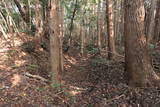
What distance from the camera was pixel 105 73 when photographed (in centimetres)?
609

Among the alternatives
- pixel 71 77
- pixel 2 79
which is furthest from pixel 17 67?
pixel 71 77

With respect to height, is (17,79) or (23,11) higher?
(23,11)

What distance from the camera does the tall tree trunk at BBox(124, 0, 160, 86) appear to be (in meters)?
4.04

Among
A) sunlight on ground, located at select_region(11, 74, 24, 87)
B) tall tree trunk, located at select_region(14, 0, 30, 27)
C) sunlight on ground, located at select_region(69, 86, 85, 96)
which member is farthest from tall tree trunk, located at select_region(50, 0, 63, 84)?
tall tree trunk, located at select_region(14, 0, 30, 27)

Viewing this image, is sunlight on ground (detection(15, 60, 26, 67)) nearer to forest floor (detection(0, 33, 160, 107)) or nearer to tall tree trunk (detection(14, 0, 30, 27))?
forest floor (detection(0, 33, 160, 107))

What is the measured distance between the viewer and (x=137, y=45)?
13.5 ft

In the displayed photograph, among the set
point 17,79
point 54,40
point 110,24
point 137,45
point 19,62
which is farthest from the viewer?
point 110,24

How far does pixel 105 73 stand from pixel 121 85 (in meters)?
1.61

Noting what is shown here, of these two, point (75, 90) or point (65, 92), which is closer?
point (65, 92)

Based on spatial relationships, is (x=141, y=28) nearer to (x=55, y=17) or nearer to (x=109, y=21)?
(x=55, y=17)

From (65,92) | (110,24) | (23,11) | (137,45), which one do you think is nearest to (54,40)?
(65,92)

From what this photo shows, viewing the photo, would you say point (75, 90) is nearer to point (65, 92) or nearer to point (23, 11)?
point (65, 92)

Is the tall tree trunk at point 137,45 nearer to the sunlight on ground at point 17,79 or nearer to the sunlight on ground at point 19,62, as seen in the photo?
the sunlight on ground at point 17,79

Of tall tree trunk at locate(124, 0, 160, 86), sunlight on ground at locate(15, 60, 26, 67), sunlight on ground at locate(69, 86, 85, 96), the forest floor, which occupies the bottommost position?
sunlight on ground at locate(69, 86, 85, 96)
